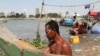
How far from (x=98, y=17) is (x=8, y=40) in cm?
2907

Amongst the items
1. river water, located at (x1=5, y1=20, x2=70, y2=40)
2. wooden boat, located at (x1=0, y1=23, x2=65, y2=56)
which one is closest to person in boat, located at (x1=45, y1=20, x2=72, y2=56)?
wooden boat, located at (x1=0, y1=23, x2=65, y2=56)

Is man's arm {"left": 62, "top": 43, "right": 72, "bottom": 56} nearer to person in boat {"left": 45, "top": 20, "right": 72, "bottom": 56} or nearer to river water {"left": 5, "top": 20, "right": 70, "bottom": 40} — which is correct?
person in boat {"left": 45, "top": 20, "right": 72, "bottom": 56}

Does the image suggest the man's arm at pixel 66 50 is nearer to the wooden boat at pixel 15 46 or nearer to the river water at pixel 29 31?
the wooden boat at pixel 15 46

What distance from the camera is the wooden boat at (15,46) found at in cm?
505

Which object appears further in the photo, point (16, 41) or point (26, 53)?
point (16, 41)

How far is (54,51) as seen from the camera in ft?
16.1

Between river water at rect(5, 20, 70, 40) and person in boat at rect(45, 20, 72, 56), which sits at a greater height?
person in boat at rect(45, 20, 72, 56)

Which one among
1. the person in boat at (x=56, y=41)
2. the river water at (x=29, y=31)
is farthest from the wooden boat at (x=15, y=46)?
the river water at (x=29, y=31)

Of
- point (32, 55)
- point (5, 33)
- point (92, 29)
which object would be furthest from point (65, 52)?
point (92, 29)

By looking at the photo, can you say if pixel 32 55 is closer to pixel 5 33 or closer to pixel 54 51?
pixel 54 51

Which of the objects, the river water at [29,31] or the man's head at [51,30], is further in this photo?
the river water at [29,31]

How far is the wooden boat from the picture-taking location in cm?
505

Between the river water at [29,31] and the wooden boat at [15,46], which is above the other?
the wooden boat at [15,46]

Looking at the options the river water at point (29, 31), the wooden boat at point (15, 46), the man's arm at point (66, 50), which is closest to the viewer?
the man's arm at point (66, 50)
